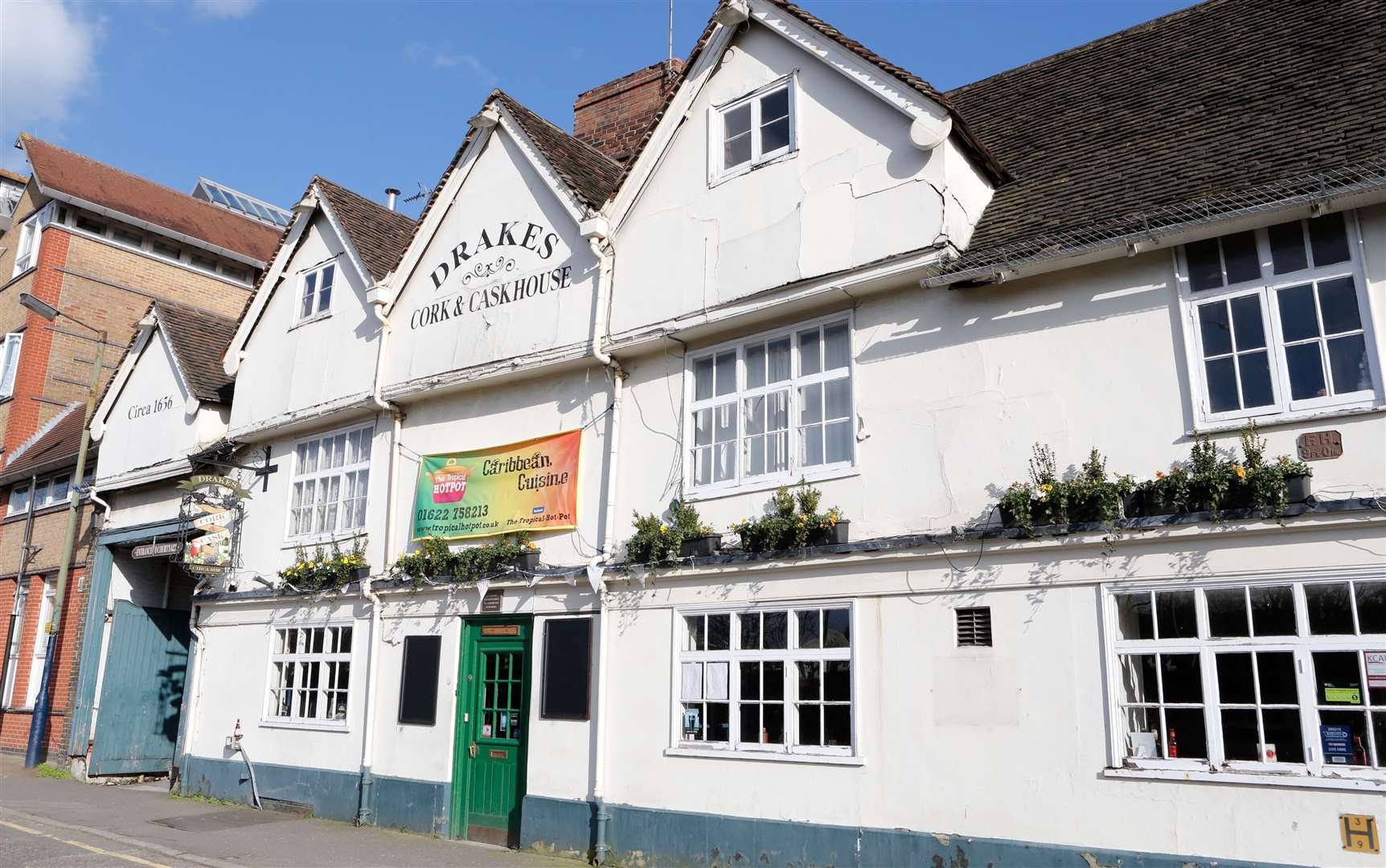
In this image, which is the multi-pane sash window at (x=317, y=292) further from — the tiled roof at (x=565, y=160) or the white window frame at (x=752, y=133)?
the white window frame at (x=752, y=133)

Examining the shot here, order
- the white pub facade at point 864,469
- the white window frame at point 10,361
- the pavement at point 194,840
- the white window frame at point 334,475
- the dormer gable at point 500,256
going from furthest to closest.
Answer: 1. the white window frame at point 10,361
2. the white window frame at point 334,475
3. the dormer gable at point 500,256
4. the pavement at point 194,840
5. the white pub facade at point 864,469

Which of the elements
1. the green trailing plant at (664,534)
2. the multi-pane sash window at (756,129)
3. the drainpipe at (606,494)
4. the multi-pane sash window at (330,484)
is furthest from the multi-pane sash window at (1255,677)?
the multi-pane sash window at (330,484)

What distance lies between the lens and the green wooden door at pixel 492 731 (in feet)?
42.0

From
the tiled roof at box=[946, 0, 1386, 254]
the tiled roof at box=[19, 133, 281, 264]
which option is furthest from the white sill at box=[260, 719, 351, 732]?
the tiled roof at box=[19, 133, 281, 264]

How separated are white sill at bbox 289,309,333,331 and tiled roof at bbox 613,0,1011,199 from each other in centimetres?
634

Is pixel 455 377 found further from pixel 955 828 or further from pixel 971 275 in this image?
pixel 955 828

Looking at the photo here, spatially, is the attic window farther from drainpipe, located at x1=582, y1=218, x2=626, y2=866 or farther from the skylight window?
the skylight window

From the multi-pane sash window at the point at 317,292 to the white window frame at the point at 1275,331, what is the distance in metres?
12.9

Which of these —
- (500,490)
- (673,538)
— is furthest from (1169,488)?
(500,490)

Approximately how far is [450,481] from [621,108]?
7.16 m

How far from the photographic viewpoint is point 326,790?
1472 cm

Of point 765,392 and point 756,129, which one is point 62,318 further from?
point 765,392

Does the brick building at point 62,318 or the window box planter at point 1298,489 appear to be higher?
the brick building at point 62,318

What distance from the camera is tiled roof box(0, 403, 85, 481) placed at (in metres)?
21.7
